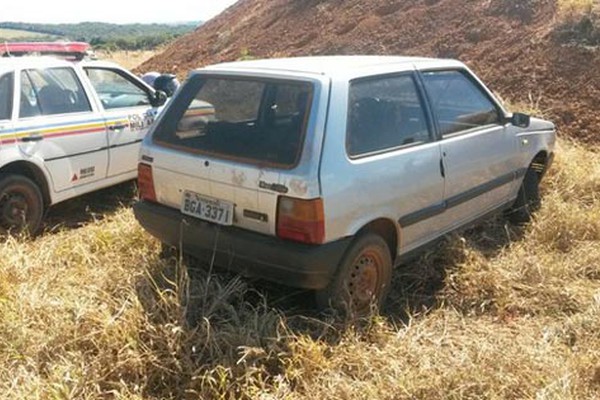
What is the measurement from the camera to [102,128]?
18.7 ft

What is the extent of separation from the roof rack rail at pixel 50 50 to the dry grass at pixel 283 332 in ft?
7.99

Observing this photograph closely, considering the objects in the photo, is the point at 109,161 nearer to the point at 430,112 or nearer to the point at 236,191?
the point at 236,191

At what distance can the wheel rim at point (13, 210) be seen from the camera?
200 inches

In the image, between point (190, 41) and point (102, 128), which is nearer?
point (102, 128)

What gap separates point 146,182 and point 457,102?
2.30 metres

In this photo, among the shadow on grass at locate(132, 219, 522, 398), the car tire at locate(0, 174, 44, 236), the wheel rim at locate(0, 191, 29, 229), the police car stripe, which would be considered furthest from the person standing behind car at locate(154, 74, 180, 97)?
the shadow on grass at locate(132, 219, 522, 398)

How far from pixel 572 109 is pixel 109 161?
5.99 m

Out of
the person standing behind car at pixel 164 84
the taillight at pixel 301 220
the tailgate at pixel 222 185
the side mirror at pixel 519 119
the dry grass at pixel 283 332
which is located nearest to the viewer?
the dry grass at pixel 283 332

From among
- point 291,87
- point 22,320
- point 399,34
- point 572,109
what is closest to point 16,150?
point 22,320

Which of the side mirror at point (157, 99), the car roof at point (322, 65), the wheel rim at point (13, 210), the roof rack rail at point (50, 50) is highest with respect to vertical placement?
the roof rack rail at point (50, 50)

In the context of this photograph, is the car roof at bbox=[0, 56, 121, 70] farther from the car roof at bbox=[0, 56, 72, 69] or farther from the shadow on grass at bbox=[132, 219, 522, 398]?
the shadow on grass at bbox=[132, 219, 522, 398]

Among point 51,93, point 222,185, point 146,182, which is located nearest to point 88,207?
point 51,93

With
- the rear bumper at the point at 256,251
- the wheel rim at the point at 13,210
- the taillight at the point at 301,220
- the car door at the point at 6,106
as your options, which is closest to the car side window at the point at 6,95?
the car door at the point at 6,106

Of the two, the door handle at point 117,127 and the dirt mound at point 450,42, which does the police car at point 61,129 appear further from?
the dirt mound at point 450,42
